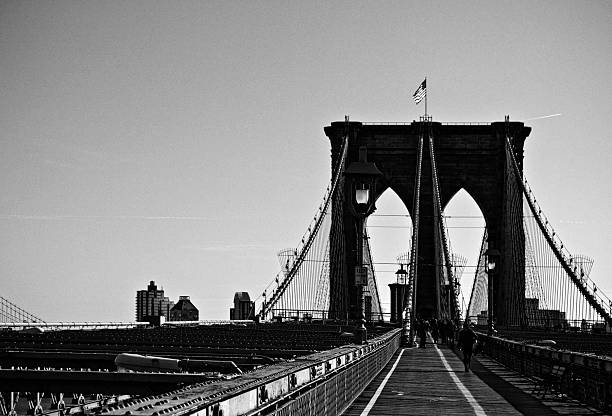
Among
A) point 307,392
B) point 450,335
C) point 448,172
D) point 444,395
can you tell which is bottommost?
point 444,395

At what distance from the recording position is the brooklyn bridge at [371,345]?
1739cm

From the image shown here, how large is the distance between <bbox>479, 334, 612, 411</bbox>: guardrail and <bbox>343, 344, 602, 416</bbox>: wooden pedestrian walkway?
0.42m

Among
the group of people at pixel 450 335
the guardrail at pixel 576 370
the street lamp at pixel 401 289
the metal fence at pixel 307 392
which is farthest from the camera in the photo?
the street lamp at pixel 401 289

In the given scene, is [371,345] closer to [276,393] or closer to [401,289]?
[276,393]

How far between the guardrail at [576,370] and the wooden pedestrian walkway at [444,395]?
417 millimetres

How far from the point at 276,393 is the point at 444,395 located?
13.3 meters

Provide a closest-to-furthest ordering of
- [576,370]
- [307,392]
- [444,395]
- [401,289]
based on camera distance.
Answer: [307,392]
[576,370]
[444,395]
[401,289]

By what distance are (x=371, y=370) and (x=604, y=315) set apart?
37.8 meters

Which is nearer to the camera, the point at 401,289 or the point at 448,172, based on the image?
the point at 401,289

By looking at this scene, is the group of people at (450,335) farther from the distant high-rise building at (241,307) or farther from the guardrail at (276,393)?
the distant high-rise building at (241,307)

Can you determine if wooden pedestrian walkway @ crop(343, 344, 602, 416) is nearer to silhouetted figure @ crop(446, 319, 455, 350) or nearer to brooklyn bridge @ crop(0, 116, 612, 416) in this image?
brooklyn bridge @ crop(0, 116, 612, 416)

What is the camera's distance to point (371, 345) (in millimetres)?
28828

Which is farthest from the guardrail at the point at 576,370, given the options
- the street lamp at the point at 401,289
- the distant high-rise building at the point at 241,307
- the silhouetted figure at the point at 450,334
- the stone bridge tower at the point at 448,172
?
the stone bridge tower at the point at 448,172

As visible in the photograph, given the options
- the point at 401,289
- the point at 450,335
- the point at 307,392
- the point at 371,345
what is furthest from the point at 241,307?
the point at 307,392
